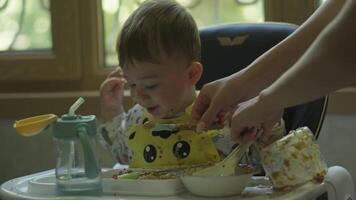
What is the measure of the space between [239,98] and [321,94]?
365mm

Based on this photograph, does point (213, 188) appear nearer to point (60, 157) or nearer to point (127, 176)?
point (127, 176)

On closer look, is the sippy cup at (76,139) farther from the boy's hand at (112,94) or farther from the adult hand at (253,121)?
the boy's hand at (112,94)

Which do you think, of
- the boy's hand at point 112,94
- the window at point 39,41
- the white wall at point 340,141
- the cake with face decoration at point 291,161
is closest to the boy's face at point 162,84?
the boy's hand at point 112,94

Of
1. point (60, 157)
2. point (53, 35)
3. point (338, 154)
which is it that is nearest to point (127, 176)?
point (60, 157)

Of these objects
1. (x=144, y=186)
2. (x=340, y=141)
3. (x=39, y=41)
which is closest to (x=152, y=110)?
(x=144, y=186)

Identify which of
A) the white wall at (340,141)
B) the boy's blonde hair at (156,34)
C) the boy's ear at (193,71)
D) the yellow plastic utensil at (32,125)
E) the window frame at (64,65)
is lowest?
the white wall at (340,141)

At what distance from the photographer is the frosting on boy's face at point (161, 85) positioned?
1309mm

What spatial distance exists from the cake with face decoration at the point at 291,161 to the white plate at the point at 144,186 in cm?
16

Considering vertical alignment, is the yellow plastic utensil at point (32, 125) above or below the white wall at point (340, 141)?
above

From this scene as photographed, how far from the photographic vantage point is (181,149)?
130cm

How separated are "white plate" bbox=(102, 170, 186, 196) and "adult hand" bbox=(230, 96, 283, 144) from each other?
5.1 inches

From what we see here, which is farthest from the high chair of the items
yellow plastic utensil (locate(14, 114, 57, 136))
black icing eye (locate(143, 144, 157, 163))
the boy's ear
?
yellow plastic utensil (locate(14, 114, 57, 136))

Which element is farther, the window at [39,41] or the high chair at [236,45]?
the window at [39,41]

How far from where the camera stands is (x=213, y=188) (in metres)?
1.09
